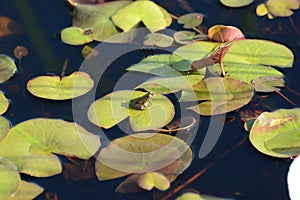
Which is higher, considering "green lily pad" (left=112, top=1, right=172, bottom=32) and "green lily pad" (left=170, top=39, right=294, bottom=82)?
"green lily pad" (left=112, top=1, right=172, bottom=32)

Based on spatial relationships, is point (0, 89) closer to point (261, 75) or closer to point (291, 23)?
point (261, 75)

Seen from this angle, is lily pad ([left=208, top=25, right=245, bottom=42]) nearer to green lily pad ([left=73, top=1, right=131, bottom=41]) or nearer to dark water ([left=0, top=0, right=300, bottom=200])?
dark water ([left=0, top=0, right=300, bottom=200])

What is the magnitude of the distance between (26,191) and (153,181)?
1.24ft

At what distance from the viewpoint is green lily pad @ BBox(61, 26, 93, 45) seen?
2.23m

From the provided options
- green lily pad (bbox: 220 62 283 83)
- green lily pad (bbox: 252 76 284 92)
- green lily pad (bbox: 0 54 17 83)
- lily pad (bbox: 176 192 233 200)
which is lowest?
lily pad (bbox: 176 192 233 200)

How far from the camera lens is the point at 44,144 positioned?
184cm

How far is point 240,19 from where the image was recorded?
92.0 inches

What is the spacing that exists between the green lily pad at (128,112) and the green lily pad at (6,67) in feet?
1.23

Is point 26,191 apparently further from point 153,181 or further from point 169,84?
point 169,84

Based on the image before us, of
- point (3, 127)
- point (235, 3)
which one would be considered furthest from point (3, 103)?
point (235, 3)

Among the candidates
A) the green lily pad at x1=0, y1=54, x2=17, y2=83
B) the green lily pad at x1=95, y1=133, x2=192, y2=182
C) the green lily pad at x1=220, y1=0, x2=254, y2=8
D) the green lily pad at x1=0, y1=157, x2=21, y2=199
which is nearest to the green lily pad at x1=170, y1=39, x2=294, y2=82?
the green lily pad at x1=220, y1=0, x2=254, y2=8

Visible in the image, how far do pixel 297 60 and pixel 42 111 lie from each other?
37.0 inches

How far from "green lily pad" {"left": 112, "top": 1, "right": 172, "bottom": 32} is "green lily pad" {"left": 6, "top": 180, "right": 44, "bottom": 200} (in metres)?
0.80

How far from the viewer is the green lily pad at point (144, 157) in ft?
5.75
